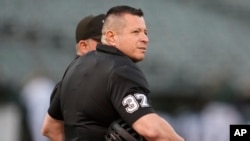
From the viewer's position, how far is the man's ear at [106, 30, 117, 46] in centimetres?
365

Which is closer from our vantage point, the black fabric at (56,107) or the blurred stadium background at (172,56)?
the black fabric at (56,107)

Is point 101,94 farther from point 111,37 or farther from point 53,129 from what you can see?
point 53,129

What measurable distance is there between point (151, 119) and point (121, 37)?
471 mm

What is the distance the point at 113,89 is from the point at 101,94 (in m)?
0.09

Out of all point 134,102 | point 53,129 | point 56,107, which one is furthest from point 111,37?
point 53,129

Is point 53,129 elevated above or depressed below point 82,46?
below

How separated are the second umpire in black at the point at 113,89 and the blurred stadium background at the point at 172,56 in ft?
12.8

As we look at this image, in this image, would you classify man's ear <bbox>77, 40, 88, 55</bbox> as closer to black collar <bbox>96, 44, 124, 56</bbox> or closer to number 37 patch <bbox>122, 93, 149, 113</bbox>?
black collar <bbox>96, 44, 124, 56</bbox>

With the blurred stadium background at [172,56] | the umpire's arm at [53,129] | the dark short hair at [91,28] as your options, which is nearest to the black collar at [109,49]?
the umpire's arm at [53,129]

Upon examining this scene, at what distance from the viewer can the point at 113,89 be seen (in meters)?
3.42

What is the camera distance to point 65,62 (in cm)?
1019

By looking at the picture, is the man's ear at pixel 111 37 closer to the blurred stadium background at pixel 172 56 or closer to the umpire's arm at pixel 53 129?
the umpire's arm at pixel 53 129

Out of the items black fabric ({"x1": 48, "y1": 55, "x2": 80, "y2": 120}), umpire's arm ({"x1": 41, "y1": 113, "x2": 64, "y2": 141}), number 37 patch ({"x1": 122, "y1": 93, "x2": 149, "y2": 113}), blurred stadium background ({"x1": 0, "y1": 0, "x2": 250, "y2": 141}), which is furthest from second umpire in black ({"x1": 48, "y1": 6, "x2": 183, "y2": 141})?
blurred stadium background ({"x1": 0, "y1": 0, "x2": 250, "y2": 141})

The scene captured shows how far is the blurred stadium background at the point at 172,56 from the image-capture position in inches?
348
